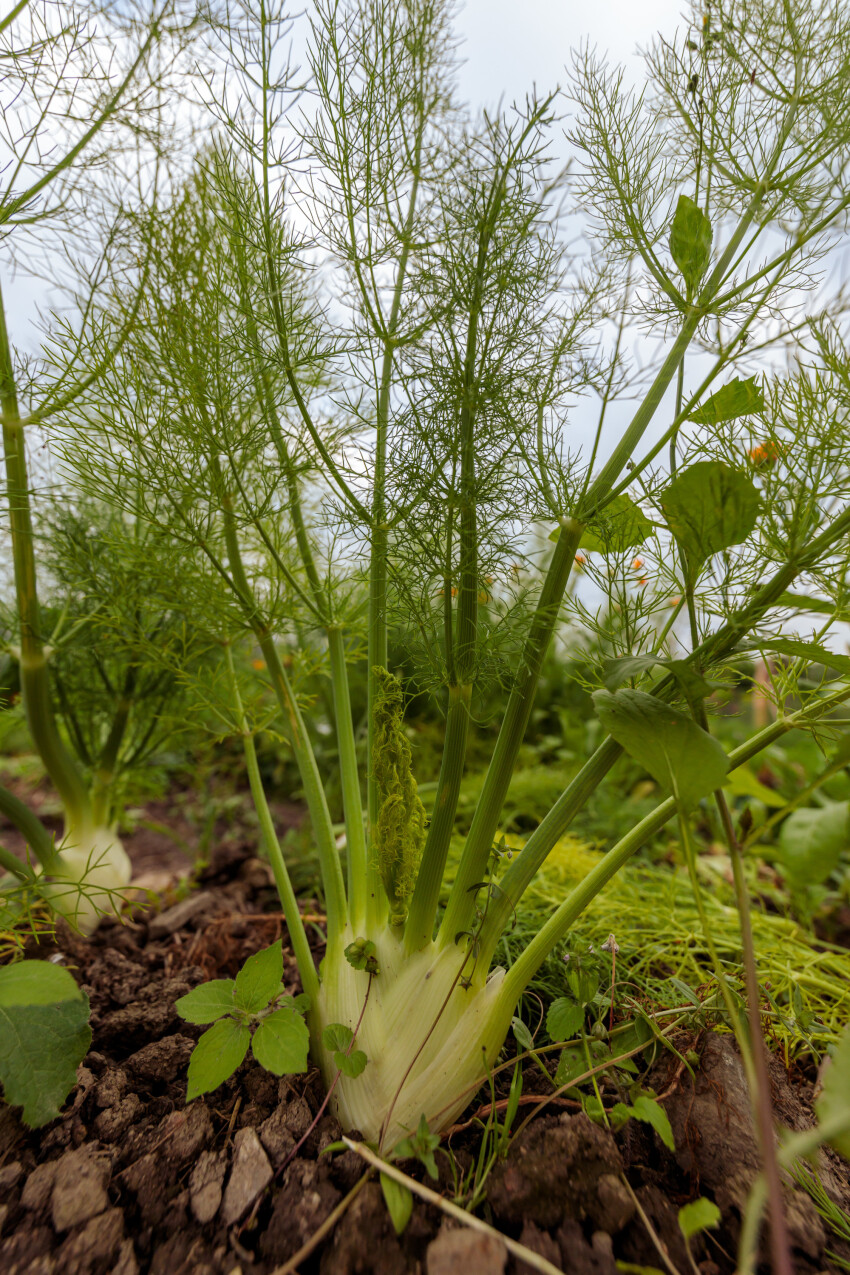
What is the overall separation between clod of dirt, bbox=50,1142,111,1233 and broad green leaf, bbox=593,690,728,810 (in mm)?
661

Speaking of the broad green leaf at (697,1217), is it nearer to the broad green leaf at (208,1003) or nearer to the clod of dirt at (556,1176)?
the clod of dirt at (556,1176)

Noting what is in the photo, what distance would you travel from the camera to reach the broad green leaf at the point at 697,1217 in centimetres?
61

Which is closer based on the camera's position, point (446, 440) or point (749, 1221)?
point (749, 1221)

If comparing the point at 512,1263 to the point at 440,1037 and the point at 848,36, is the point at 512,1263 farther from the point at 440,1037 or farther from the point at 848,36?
the point at 848,36

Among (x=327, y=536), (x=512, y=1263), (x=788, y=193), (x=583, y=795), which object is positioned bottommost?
(x=512, y=1263)

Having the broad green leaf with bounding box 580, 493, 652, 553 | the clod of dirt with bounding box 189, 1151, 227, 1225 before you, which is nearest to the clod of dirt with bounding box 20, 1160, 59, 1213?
the clod of dirt with bounding box 189, 1151, 227, 1225

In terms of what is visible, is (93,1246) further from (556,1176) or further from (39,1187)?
(556,1176)

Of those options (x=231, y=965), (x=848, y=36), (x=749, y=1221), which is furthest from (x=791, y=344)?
(x=231, y=965)

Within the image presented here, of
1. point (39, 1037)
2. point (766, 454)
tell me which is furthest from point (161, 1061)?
point (766, 454)

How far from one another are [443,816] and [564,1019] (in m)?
0.26

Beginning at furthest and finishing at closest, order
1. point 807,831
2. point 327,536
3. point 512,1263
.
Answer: point 807,831, point 327,536, point 512,1263

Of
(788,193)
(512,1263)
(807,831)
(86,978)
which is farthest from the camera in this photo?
(807,831)

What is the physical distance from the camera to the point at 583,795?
Answer: 32.6 inches

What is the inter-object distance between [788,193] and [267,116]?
0.60 metres
